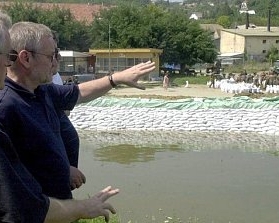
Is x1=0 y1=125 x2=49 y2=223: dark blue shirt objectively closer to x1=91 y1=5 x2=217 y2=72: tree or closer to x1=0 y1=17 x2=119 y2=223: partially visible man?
x1=0 y1=17 x2=119 y2=223: partially visible man

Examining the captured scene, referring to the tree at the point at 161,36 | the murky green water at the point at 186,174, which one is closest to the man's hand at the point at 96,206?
the murky green water at the point at 186,174

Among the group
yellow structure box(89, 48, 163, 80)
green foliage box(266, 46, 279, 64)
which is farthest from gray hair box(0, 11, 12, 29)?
green foliage box(266, 46, 279, 64)

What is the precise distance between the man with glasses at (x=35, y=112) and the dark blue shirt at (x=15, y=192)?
377 mm

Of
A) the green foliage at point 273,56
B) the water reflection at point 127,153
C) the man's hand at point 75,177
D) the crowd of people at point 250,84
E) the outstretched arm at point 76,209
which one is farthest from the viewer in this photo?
the green foliage at point 273,56

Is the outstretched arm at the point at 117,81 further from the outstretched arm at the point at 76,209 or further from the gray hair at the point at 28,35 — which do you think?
the outstretched arm at the point at 76,209

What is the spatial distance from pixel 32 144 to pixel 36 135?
32 mm

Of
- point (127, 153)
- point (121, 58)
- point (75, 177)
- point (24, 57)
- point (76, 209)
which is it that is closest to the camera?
point (76, 209)

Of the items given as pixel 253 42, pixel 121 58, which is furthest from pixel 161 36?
pixel 253 42

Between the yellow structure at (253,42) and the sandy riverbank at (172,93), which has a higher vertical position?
the yellow structure at (253,42)

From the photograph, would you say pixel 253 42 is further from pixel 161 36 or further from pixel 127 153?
pixel 127 153

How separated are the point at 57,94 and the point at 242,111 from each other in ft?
40.8

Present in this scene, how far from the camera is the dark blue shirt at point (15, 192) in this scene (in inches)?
63.4

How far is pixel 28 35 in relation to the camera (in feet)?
7.70

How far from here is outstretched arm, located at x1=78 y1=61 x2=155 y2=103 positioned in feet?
9.39
